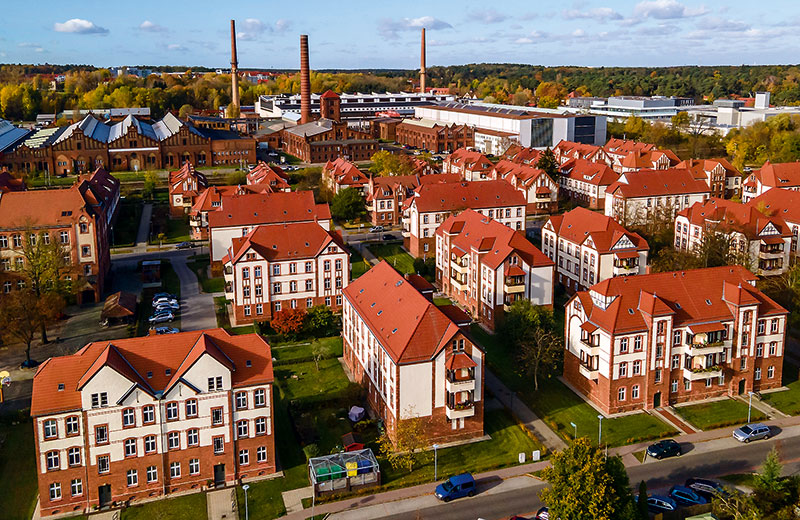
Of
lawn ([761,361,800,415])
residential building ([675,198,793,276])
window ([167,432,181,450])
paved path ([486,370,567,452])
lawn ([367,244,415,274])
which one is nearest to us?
window ([167,432,181,450])

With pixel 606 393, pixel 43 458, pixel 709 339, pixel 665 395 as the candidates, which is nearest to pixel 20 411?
pixel 43 458

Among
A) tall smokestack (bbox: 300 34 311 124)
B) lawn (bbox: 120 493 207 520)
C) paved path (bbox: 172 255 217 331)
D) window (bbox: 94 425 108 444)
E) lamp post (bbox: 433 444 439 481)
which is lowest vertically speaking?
lawn (bbox: 120 493 207 520)

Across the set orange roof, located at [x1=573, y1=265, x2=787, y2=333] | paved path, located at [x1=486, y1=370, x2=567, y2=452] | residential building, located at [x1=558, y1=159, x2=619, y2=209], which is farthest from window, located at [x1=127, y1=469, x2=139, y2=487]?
residential building, located at [x1=558, y1=159, x2=619, y2=209]

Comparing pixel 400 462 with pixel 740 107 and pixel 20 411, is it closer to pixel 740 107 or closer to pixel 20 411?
pixel 20 411

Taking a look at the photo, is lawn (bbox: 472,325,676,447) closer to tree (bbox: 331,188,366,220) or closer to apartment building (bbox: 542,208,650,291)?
apartment building (bbox: 542,208,650,291)

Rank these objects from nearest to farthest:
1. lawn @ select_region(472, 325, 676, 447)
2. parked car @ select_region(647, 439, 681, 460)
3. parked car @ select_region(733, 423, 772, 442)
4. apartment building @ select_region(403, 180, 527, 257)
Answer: parked car @ select_region(647, 439, 681, 460)
parked car @ select_region(733, 423, 772, 442)
lawn @ select_region(472, 325, 676, 447)
apartment building @ select_region(403, 180, 527, 257)

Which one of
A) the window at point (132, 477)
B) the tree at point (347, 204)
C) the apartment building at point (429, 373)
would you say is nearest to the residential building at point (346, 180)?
the tree at point (347, 204)

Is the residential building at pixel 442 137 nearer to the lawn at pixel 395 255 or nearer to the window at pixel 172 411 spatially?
the lawn at pixel 395 255
